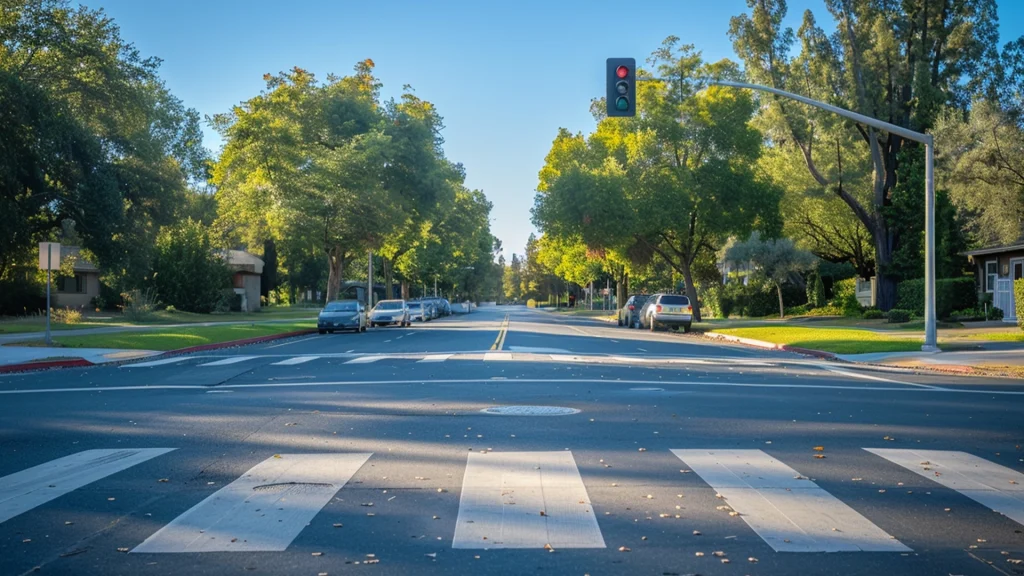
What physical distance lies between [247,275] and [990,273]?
5419 centimetres

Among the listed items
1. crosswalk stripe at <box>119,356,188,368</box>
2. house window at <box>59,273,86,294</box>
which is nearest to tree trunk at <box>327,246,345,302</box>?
house window at <box>59,273,86,294</box>

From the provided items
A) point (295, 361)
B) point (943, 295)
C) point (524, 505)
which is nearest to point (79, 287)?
point (295, 361)

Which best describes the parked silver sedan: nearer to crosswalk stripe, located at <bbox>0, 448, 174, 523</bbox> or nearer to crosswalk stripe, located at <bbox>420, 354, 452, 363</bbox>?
crosswalk stripe, located at <bbox>420, 354, 452, 363</bbox>

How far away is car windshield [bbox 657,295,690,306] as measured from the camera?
41.5m

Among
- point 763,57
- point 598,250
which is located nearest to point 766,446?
point 763,57

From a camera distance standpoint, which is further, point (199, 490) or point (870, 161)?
point (870, 161)

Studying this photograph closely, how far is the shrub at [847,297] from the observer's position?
155 ft

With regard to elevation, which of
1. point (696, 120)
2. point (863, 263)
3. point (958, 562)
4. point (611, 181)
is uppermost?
point (696, 120)

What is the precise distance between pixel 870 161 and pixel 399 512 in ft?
157

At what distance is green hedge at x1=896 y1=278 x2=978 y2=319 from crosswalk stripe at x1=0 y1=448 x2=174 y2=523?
36.2m

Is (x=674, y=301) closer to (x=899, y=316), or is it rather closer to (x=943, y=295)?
(x=899, y=316)

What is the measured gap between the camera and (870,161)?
4891cm

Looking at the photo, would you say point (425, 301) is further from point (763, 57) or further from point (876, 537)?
point (876, 537)

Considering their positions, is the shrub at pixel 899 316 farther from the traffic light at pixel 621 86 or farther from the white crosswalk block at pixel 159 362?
the white crosswalk block at pixel 159 362
